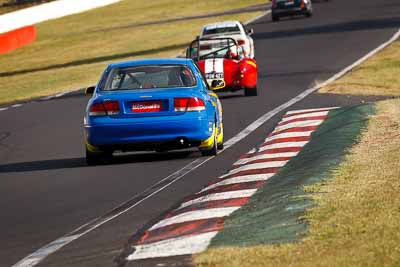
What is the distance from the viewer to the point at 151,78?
54.1 feet

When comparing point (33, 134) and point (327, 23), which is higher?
point (33, 134)

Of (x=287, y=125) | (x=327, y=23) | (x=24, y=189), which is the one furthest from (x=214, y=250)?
(x=327, y=23)

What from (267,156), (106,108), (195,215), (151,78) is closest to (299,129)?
(151,78)

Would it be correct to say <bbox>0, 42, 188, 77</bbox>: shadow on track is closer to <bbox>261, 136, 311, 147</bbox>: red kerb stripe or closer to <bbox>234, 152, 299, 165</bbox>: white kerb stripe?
<bbox>261, 136, 311, 147</bbox>: red kerb stripe

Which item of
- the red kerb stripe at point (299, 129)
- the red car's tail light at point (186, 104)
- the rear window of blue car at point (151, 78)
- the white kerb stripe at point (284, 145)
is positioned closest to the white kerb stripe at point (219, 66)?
the red kerb stripe at point (299, 129)

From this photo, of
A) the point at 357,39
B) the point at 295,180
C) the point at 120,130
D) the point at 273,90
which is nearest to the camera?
the point at 295,180

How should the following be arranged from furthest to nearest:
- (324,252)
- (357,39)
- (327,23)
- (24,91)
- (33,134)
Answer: (327,23), (357,39), (24,91), (33,134), (324,252)

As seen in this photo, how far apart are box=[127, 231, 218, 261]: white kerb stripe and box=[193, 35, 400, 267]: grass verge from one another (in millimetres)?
167

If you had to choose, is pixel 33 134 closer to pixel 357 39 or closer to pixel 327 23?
pixel 357 39

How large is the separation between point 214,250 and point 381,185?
2.68m

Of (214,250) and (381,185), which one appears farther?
(381,185)

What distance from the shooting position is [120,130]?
15.8m

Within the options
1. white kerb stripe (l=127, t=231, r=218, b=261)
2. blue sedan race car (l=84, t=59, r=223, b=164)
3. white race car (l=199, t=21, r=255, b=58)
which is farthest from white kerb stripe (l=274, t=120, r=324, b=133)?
white race car (l=199, t=21, r=255, b=58)

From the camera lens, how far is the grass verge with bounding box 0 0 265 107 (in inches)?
1539
